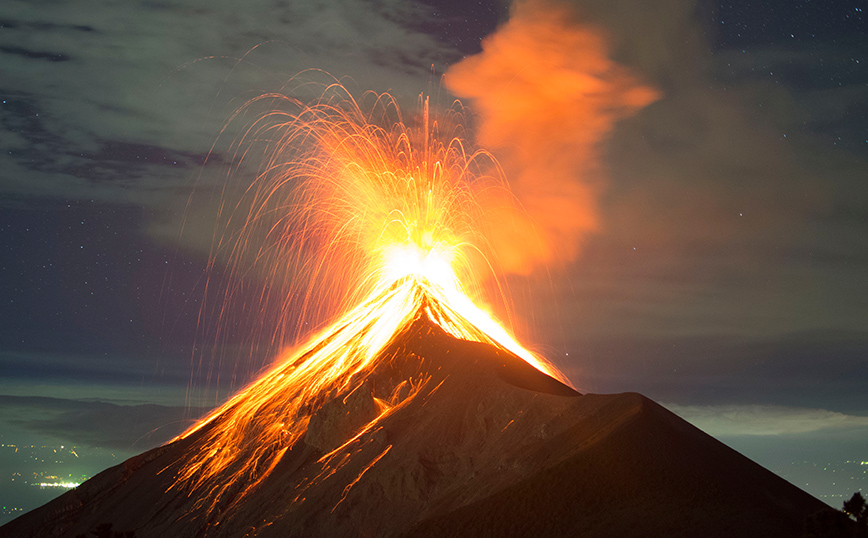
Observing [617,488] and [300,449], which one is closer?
[617,488]

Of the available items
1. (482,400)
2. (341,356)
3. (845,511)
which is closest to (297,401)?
(341,356)

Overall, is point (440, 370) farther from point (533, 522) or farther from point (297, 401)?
point (533, 522)

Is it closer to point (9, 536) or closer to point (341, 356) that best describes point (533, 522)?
point (341, 356)

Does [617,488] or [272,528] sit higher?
[617,488]

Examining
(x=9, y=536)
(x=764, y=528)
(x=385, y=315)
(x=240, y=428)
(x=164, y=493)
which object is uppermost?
(x=385, y=315)

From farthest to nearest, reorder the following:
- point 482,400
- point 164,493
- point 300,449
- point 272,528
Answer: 1. point 164,493
2. point 300,449
3. point 482,400
4. point 272,528

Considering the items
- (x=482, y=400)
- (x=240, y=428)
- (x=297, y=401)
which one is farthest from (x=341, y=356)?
(x=482, y=400)

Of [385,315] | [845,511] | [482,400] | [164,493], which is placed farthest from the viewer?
[385,315]
